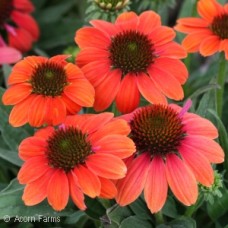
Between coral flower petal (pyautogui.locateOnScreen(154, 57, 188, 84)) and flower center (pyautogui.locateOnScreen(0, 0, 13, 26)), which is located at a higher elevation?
coral flower petal (pyautogui.locateOnScreen(154, 57, 188, 84))

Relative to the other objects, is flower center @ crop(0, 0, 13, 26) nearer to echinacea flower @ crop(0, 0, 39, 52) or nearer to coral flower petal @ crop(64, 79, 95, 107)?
echinacea flower @ crop(0, 0, 39, 52)

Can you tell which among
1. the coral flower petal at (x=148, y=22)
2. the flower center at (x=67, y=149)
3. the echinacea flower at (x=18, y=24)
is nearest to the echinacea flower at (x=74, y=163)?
the flower center at (x=67, y=149)

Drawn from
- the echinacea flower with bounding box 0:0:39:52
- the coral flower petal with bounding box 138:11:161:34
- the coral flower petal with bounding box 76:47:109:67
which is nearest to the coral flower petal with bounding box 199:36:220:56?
the coral flower petal with bounding box 138:11:161:34

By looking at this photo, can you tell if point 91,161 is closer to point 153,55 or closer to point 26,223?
point 153,55

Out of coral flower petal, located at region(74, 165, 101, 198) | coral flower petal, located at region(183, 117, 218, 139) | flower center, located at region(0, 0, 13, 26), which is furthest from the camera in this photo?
flower center, located at region(0, 0, 13, 26)

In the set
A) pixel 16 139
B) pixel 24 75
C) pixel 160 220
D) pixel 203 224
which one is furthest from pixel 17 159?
pixel 203 224

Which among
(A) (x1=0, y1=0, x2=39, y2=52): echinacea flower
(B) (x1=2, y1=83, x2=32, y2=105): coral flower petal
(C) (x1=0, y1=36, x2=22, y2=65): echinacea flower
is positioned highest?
(B) (x1=2, y1=83, x2=32, y2=105): coral flower petal
